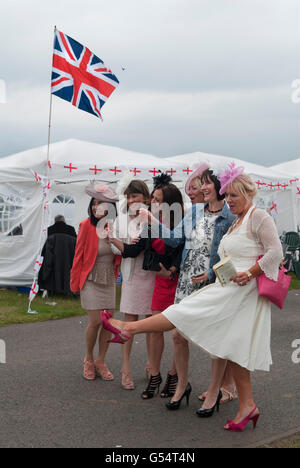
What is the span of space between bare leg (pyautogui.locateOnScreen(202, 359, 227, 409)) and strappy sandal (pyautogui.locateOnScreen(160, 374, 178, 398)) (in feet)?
1.68

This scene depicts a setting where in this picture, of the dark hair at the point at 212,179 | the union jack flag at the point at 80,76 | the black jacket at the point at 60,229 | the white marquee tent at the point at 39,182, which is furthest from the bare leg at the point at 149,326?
the black jacket at the point at 60,229

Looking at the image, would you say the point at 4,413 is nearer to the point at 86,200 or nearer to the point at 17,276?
the point at 17,276

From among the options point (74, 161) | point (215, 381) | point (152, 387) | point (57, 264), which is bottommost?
point (152, 387)

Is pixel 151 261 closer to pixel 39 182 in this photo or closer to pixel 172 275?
pixel 172 275

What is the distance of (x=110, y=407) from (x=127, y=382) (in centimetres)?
56

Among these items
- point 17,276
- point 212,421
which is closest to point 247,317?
point 212,421

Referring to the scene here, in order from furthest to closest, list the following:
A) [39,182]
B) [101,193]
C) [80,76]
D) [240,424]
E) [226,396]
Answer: [39,182], [80,76], [101,193], [226,396], [240,424]

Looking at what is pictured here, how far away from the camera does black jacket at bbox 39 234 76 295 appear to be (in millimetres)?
11023

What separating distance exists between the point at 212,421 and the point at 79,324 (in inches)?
170

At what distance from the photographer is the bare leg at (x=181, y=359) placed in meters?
4.77

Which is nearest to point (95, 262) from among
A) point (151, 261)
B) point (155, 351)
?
point (151, 261)

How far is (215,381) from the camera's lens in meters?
4.67

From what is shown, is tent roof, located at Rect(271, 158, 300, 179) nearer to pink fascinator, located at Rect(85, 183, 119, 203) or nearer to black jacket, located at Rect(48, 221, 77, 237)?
black jacket, located at Rect(48, 221, 77, 237)

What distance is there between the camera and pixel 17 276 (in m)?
11.8
